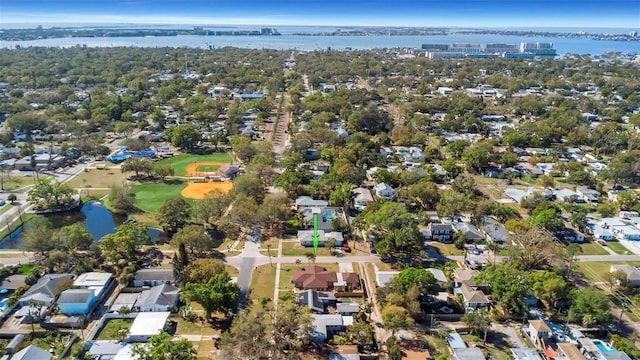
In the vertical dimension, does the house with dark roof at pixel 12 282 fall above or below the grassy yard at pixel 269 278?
above

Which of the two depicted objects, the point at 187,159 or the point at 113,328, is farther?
the point at 187,159

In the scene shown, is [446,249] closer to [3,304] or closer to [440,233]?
[440,233]

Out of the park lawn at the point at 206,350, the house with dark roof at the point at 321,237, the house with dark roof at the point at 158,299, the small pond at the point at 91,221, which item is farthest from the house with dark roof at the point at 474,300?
the small pond at the point at 91,221

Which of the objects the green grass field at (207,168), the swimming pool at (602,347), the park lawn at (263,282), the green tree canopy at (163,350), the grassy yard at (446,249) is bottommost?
the park lawn at (263,282)

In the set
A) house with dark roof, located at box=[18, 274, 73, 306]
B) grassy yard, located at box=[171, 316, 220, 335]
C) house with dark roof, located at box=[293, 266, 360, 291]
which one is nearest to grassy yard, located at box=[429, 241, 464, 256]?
house with dark roof, located at box=[293, 266, 360, 291]

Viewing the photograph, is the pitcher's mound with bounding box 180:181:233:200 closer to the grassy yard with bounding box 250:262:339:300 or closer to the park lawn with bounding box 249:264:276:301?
the park lawn with bounding box 249:264:276:301

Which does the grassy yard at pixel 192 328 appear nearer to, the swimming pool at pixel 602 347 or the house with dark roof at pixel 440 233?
the house with dark roof at pixel 440 233

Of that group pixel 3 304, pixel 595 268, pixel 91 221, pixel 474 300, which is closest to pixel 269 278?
pixel 474 300
